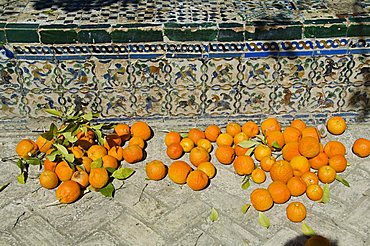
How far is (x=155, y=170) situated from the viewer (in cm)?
380

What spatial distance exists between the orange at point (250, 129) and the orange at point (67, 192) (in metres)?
1.34

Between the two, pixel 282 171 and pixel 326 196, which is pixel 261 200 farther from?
pixel 326 196

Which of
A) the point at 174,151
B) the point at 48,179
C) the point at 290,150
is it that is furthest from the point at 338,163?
the point at 48,179

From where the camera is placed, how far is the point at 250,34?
396 centimetres

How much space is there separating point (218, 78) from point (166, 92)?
42 cm

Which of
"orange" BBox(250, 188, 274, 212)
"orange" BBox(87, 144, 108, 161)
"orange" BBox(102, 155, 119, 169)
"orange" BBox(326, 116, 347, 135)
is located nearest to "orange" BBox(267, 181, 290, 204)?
"orange" BBox(250, 188, 274, 212)

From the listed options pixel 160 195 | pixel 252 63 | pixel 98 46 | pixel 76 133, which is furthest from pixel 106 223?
pixel 252 63

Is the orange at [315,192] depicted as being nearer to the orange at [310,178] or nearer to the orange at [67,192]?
the orange at [310,178]

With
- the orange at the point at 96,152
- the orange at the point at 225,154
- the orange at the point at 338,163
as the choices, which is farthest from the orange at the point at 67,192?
the orange at the point at 338,163

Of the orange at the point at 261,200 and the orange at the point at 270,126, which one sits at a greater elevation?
the orange at the point at 270,126

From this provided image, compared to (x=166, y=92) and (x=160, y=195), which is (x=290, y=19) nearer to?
(x=166, y=92)

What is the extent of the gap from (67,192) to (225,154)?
1.15 meters

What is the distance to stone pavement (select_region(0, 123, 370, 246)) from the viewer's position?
11.2ft

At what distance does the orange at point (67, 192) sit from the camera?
3596 mm
